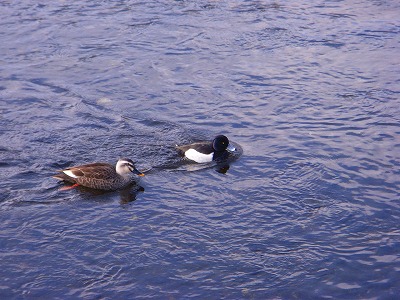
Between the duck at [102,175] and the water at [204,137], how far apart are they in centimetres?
20

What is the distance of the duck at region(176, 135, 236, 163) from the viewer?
43.5 feet

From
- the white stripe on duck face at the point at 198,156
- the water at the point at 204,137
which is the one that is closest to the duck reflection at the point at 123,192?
the water at the point at 204,137

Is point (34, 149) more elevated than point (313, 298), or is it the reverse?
point (34, 149)

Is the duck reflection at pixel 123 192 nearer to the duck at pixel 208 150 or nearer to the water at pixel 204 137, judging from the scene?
the water at pixel 204 137

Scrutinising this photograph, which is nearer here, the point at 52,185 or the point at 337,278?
the point at 337,278

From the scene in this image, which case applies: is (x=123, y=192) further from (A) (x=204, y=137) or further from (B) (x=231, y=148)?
(A) (x=204, y=137)

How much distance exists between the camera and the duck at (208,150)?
13266mm

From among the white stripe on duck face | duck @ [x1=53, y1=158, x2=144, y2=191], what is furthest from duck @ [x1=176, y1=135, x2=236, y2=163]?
duck @ [x1=53, y1=158, x2=144, y2=191]

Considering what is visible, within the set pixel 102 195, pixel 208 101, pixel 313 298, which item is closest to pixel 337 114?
pixel 208 101

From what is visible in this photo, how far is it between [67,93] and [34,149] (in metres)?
3.14

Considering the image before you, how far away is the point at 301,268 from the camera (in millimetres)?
9797

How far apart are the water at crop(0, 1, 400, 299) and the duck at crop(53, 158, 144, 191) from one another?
0.67ft

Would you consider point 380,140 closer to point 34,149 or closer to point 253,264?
point 253,264

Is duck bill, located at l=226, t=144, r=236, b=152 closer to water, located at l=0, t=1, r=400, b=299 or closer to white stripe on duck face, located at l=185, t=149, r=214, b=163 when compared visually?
water, located at l=0, t=1, r=400, b=299
